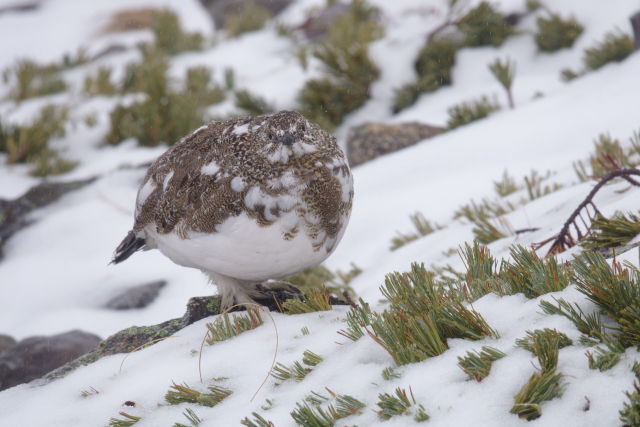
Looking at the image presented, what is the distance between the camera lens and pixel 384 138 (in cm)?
570

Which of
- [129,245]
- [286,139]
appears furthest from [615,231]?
[129,245]

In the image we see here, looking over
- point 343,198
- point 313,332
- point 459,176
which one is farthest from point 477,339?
point 459,176

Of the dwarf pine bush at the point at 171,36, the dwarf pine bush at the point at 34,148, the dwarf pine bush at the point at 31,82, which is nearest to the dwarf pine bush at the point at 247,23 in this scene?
the dwarf pine bush at the point at 171,36

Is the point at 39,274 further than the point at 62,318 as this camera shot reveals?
Yes

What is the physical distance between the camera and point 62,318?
4293 millimetres

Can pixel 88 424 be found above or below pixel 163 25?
below

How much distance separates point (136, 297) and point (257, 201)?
2.30m

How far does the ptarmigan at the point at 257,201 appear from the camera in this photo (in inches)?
89.9

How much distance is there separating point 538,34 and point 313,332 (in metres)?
5.84

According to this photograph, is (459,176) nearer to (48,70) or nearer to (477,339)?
(477,339)

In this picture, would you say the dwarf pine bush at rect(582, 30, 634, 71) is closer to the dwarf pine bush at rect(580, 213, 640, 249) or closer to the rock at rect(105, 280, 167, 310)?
the dwarf pine bush at rect(580, 213, 640, 249)

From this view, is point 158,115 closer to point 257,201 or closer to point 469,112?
point 469,112

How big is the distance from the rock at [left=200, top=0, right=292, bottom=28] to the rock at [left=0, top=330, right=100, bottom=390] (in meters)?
10.7

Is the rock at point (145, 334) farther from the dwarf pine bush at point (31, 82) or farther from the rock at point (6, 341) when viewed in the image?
the dwarf pine bush at point (31, 82)
